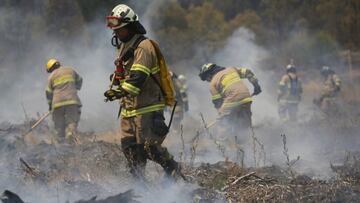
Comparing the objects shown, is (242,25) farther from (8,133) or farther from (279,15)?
(8,133)

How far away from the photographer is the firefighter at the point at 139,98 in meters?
5.57

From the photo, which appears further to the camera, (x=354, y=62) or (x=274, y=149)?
(x=354, y=62)

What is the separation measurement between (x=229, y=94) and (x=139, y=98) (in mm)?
3912

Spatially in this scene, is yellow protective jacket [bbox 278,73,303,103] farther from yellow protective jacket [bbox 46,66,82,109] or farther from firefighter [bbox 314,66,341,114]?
yellow protective jacket [bbox 46,66,82,109]

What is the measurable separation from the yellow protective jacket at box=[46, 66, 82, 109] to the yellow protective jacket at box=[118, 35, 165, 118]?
5041 mm

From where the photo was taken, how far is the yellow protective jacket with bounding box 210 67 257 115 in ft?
30.8

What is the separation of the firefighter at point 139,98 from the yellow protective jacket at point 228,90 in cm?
371

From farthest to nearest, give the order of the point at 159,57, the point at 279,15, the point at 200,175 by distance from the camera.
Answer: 1. the point at 279,15
2. the point at 200,175
3. the point at 159,57

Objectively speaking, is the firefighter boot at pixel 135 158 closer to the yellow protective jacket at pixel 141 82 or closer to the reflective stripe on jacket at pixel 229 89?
the yellow protective jacket at pixel 141 82

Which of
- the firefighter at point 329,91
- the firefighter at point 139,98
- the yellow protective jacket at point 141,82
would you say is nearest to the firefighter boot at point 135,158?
the firefighter at point 139,98

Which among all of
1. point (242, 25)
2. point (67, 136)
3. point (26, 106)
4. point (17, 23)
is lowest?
point (67, 136)

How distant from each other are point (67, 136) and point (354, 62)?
18.5 m

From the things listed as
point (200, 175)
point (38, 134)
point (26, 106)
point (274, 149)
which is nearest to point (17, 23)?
point (26, 106)

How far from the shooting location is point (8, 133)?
10711mm
